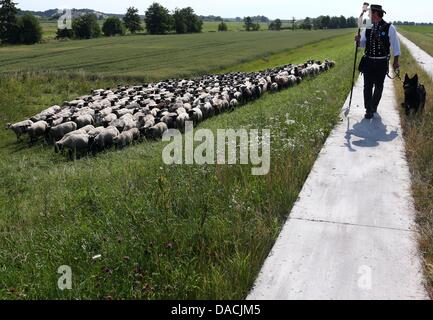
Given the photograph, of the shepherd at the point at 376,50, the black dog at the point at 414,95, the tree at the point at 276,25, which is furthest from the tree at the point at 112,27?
the black dog at the point at 414,95

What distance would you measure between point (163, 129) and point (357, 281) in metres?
10.7

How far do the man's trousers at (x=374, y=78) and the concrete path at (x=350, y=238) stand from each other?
9.15ft

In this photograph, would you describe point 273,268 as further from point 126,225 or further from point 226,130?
point 226,130

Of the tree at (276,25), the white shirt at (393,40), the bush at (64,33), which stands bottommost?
the white shirt at (393,40)

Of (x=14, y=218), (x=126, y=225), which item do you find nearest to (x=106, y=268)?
(x=126, y=225)

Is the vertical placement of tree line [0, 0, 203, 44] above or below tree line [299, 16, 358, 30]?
below

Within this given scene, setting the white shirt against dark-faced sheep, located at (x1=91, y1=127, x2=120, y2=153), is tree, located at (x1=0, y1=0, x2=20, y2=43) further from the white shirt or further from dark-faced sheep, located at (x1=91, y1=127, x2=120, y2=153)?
the white shirt

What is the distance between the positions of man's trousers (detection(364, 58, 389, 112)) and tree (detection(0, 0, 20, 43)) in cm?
7984

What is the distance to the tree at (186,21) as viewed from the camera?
11412cm

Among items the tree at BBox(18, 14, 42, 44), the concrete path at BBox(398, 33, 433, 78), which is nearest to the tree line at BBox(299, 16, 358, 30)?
the tree at BBox(18, 14, 42, 44)

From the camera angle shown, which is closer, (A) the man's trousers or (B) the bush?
(A) the man's trousers

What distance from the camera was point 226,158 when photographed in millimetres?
6770

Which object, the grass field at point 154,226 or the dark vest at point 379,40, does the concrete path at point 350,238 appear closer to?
the grass field at point 154,226

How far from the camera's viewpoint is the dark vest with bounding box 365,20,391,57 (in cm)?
905
